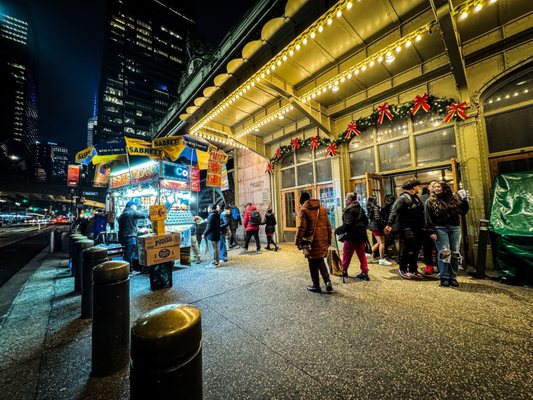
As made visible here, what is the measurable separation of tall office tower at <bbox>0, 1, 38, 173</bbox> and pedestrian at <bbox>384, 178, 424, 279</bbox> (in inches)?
2479

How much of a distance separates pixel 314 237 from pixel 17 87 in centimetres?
13872

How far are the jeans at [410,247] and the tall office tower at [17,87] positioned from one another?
63139 millimetres

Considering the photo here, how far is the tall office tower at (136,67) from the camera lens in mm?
61969

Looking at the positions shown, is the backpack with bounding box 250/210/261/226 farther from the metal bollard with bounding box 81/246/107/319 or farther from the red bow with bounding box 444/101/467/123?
the red bow with bounding box 444/101/467/123

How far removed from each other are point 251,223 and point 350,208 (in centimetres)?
434

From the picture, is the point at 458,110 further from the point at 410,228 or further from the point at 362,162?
the point at 410,228

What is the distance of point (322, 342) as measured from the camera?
266 cm

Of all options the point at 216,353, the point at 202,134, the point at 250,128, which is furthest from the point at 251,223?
the point at 216,353

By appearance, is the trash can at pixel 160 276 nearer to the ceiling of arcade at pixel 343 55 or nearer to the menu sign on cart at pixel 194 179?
the menu sign on cart at pixel 194 179

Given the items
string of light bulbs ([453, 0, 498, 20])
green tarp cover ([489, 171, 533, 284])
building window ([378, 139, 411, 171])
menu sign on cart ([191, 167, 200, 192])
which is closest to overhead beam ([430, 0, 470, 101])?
string of light bulbs ([453, 0, 498, 20])

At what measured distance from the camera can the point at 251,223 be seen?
27.7ft

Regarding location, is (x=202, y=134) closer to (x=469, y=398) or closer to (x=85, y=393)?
(x=85, y=393)

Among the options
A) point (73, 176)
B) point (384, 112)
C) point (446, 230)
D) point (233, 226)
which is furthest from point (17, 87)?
point (446, 230)

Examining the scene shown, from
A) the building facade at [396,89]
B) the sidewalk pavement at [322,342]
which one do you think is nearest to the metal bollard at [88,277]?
the sidewalk pavement at [322,342]
